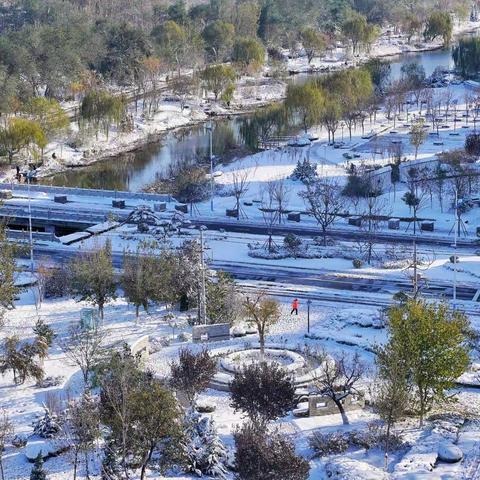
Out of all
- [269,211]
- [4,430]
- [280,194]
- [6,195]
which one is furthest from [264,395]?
[6,195]

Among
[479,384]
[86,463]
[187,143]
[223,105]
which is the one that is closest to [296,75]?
[223,105]

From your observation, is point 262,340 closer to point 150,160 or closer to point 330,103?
point 150,160

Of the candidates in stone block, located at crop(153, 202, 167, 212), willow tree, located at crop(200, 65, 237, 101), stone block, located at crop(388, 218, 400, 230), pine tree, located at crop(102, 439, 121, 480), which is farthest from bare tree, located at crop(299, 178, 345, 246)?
willow tree, located at crop(200, 65, 237, 101)

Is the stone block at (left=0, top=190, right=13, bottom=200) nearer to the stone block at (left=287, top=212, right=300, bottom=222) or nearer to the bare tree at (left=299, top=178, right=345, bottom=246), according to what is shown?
the bare tree at (left=299, top=178, right=345, bottom=246)

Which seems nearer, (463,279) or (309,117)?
(463,279)

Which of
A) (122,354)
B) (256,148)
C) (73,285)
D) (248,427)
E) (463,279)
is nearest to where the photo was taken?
(248,427)

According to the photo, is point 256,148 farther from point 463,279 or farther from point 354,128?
point 463,279

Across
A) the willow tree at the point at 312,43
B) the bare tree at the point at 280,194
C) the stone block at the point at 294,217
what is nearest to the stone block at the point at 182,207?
the bare tree at the point at 280,194
